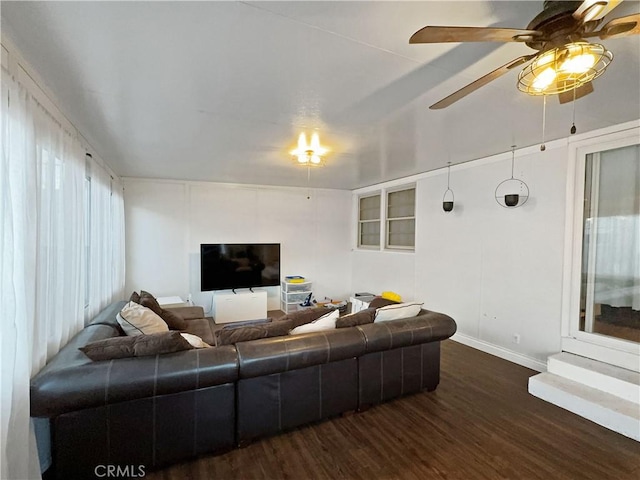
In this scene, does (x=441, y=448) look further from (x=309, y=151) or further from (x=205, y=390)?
(x=309, y=151)

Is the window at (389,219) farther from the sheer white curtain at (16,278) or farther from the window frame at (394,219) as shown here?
the sheer white curtain at (16,278)

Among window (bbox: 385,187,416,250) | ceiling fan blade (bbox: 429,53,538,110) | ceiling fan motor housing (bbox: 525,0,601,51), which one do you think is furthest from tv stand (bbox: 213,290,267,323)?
ceiling fan motor housing (bbox: 525,0,601,51)

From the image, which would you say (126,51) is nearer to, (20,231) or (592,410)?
(20,231)

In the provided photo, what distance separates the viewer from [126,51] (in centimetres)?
167

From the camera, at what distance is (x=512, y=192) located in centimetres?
376

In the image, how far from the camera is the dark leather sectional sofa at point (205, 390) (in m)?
1.77

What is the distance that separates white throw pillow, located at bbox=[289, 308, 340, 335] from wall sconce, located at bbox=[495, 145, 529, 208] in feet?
8.37

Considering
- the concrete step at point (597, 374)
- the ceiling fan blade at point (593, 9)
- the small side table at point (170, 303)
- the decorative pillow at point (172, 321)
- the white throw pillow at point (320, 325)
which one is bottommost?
the concrete step at point (597, 374)

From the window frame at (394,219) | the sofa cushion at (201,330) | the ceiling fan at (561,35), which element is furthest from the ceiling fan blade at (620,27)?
the window frame at (394,219)

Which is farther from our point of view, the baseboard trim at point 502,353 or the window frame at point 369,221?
the window frame at point 369,221

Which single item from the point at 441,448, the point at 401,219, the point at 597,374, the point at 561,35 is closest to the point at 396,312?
the point at 441,448

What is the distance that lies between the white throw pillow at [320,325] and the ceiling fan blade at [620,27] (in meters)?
2.29

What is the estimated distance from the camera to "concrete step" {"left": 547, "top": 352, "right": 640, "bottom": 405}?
8.46 feet

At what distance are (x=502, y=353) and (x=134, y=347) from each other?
3.98 metres
